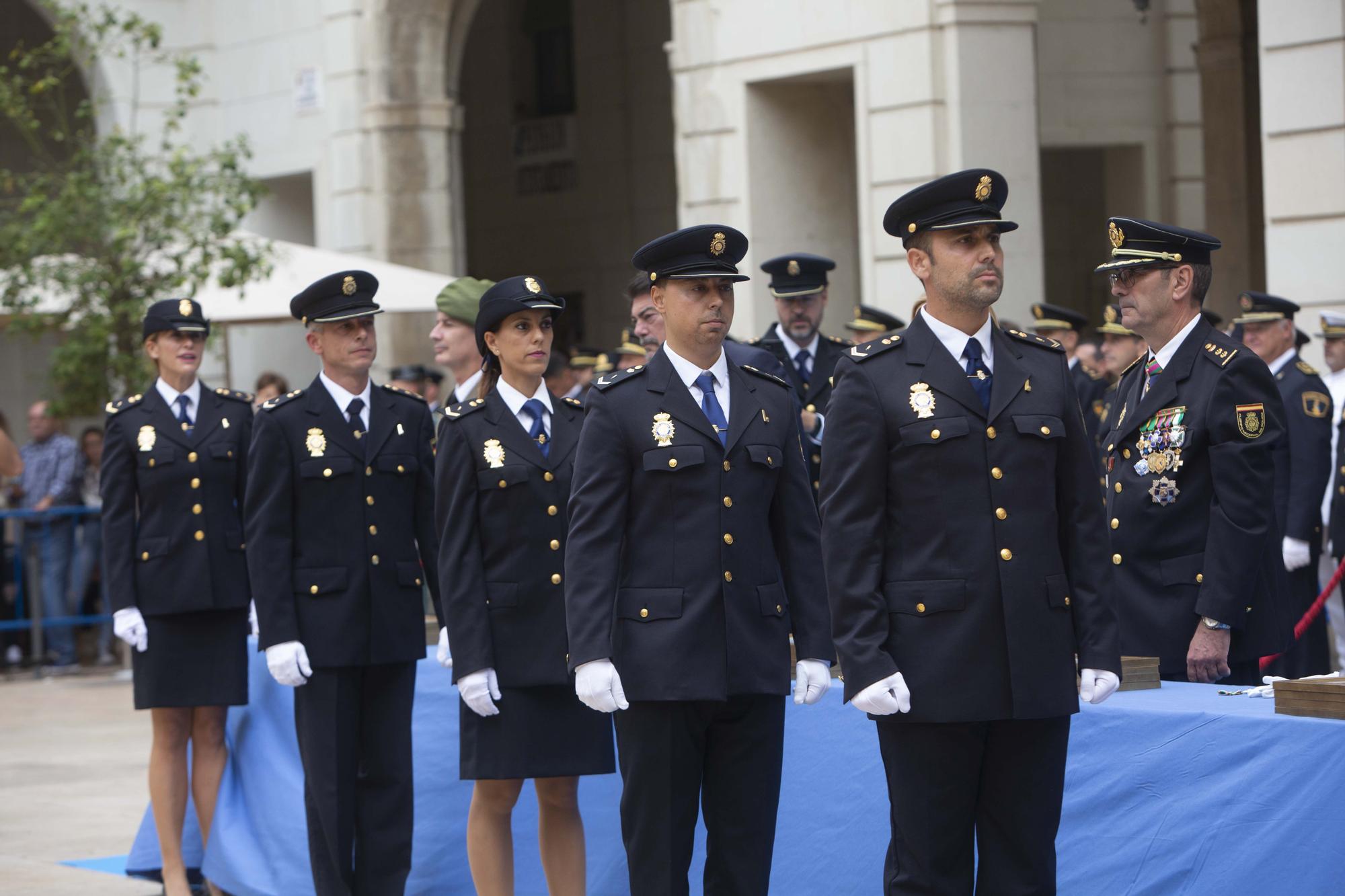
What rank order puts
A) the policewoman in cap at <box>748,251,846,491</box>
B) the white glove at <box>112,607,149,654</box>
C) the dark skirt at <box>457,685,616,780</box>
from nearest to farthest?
the dark skirt at <box>457,685,616,780</box>, the white glove at <box>112,607,149,654</box>, the policewoman in cap at <box>748,251,846,491</box>

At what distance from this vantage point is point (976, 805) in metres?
4.38

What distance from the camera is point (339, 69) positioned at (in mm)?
18016

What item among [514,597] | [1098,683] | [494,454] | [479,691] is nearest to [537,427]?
[494,454]

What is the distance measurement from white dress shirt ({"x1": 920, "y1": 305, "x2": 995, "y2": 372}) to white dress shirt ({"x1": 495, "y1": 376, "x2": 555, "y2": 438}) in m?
1.77

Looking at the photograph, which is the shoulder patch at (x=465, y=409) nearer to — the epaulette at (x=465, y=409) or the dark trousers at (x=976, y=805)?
the epaulette at (x=465, y=409)

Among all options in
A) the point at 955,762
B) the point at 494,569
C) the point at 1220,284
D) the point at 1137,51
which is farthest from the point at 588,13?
the point at 955,762

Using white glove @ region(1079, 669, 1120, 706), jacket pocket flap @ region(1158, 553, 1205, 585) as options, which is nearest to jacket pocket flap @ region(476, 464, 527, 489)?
jacket pocket flap @ region(1158, 553, 1205, 585)

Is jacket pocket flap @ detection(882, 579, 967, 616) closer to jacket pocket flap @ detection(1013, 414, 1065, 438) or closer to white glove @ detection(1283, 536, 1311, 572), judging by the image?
jacket pocket flap @ detection(1013, 414, 1065, 438)

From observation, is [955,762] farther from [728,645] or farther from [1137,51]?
[1137,51]

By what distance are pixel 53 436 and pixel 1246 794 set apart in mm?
12455

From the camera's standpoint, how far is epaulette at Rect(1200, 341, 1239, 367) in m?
5.59

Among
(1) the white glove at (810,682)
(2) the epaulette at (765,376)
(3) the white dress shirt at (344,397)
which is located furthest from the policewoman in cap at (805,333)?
(1) the white glove at (810,682)

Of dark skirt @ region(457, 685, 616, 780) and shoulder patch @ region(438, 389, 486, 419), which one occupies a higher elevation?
shoulder patch @ region(438, 389, 486, 419)

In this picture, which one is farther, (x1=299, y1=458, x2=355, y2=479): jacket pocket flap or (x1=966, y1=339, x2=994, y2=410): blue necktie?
(x1=299, y1=458, x2=355, y2=479): jacket pocket flap
